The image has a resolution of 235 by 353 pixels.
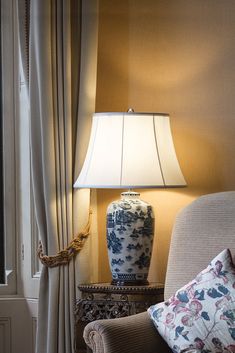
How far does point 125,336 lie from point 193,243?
519 mm

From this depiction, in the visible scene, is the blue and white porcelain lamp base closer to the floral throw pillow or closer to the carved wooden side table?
the carved wooden side table

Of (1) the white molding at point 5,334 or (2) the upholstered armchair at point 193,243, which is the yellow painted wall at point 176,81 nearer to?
(2) the upholstered armchair at point 193,243

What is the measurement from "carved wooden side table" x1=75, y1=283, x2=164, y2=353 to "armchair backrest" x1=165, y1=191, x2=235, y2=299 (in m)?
0.16

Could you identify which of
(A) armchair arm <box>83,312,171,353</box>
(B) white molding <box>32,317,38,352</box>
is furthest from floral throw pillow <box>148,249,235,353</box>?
(B) white molding <box>32,317,38,352</box>

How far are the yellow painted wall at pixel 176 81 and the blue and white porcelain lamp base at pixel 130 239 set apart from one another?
0.37 metres

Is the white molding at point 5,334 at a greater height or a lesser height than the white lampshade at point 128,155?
lesser

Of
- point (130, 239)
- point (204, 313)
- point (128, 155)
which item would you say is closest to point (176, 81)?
point (128, 155)

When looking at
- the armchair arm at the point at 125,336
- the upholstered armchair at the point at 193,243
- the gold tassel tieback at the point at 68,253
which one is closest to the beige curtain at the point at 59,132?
the gold tassel tieback at the point at 68,253

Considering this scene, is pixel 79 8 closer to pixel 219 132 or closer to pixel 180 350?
pixel 219 132

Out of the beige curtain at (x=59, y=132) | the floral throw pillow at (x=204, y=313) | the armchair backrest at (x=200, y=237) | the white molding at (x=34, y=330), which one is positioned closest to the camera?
the floral throw pillow at (x=204, y=313)

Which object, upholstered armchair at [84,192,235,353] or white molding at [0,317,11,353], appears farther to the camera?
white molding at [0,317,11,353]

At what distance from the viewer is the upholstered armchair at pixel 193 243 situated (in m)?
2.68

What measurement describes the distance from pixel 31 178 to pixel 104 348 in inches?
50.9

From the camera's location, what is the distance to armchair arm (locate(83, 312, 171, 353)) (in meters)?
2.55
